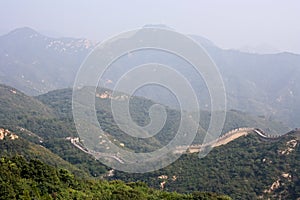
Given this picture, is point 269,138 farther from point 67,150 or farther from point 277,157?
point 67,150

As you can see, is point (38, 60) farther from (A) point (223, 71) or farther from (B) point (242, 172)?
(B) point (242, 172)

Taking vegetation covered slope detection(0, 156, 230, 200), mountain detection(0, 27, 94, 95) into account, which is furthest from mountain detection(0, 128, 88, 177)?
mountain detection(0, 27, 94, 95)

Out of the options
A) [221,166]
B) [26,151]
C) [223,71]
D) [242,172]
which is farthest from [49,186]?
[223,71]

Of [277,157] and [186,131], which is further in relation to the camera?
Answer: [277,157]

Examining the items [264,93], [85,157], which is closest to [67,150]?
[85,157]

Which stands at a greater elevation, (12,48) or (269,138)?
(12,48)
